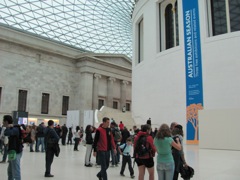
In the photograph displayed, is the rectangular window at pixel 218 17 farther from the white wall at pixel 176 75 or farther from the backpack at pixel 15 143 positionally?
the backpack at pixel 15 143

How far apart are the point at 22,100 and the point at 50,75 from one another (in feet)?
21.1

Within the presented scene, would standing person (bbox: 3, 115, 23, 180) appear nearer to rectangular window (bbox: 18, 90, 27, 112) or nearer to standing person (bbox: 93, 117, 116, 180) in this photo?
standing person (bbox: 93, 117, 116, 180)

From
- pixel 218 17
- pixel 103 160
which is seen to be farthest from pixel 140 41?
pixel 103 160

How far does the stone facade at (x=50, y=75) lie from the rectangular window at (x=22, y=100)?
1.51 feet

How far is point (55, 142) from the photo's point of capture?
26.9ft

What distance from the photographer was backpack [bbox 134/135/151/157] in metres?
5.80

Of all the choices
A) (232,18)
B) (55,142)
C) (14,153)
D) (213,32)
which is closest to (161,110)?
(213,32)

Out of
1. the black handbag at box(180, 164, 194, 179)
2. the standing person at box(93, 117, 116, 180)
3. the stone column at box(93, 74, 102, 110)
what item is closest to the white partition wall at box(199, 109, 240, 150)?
the black handbag at box(180, 164, 194, 179)

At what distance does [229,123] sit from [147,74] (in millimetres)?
13928

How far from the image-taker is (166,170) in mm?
5117

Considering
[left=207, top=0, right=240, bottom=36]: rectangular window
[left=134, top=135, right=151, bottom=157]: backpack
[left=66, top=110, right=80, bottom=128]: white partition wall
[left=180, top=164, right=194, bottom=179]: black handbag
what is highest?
[left=207, top=0, right=240, bottom=36]: rectangular window

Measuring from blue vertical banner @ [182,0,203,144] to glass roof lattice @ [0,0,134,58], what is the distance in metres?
20.0

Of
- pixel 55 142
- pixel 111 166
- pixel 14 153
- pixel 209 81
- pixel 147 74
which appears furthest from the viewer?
pixel 147 74

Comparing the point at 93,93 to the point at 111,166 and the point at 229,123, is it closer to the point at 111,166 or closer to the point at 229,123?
the point at 229,123
